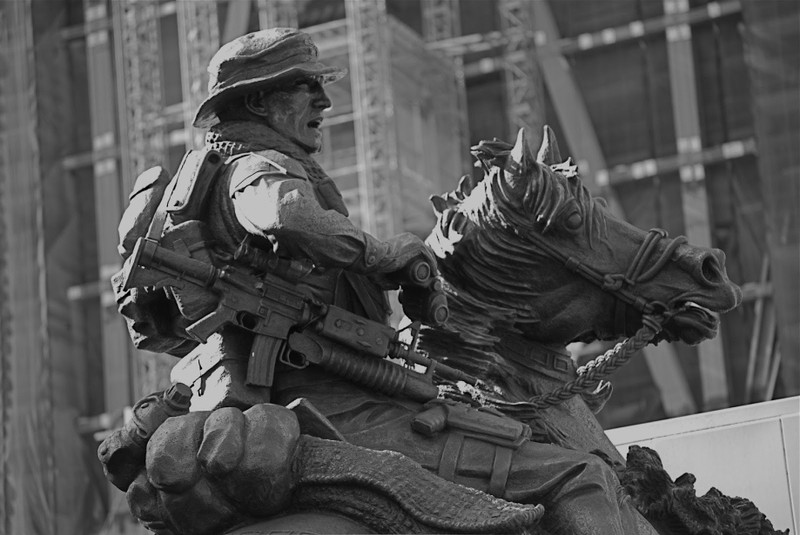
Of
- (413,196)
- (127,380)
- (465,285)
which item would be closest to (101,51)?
(127,380)

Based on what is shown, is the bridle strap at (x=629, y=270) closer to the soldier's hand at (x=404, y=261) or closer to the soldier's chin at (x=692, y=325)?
the soldier's chin at (x=692, y=325)

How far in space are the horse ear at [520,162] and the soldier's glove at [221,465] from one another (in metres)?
0.73

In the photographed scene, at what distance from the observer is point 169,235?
3.53 m

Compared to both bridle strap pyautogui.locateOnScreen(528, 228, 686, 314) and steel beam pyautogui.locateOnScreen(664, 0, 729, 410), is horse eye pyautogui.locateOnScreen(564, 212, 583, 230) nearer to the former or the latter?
bridle strap pyautogui.locateOnScreen(528, 228, 686, 314)

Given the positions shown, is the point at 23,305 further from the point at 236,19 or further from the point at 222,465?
the point at 222,465

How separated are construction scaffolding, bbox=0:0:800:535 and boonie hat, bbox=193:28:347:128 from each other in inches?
378

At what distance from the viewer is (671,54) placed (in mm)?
15031

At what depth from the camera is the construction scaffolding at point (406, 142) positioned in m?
14.0

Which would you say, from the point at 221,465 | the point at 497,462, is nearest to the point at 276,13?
the point at 497,462

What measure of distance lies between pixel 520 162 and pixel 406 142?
11.4 metres

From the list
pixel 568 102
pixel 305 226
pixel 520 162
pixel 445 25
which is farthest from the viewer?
pixel 445 25

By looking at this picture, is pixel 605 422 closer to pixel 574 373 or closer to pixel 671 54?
pixel 671 54

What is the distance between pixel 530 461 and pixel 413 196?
11.3 meters

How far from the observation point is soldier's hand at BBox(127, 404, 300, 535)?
3.25 m
